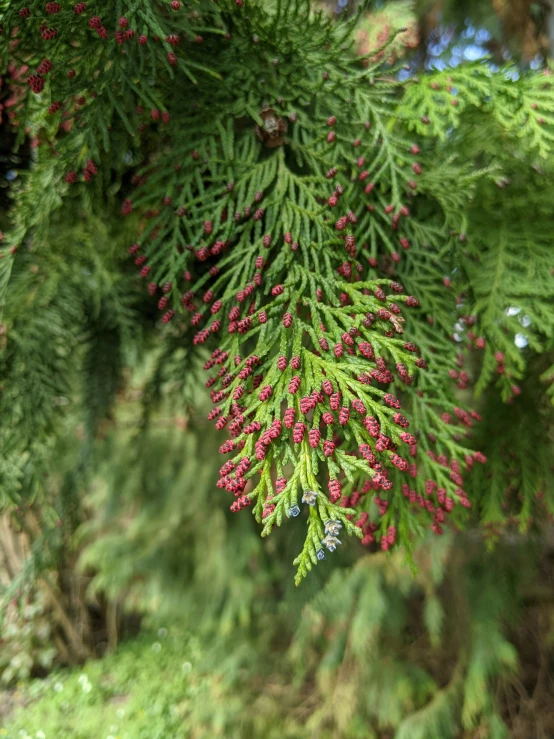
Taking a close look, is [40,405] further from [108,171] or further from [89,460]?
[89,460]

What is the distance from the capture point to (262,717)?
11.4ft

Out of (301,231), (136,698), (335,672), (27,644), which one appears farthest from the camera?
(27,644)

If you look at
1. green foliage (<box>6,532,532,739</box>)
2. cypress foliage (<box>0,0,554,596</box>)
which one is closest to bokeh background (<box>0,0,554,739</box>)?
green foliage (<box>6,532,532,739</box>)

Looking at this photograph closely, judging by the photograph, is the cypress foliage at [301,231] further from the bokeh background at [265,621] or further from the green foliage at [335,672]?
the green foliage at [335,672]

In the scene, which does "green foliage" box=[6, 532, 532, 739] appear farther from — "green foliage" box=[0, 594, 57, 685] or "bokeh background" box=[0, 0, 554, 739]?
"green foliage" box=[0, 594, 57, 685]

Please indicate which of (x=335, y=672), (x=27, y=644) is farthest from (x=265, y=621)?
(x=27, y=644)

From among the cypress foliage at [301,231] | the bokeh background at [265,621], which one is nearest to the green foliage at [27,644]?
the bokeh background at [265,621]

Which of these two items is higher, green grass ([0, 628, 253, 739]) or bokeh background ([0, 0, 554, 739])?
bokeh background ([0, 0, 554, 739])

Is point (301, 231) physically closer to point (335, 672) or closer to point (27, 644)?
point (335, 672)

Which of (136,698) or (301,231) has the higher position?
(301,231)

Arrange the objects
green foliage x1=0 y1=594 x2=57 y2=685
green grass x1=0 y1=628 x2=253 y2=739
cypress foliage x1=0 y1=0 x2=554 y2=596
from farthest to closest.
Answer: green foliage x1=0 y1=594 x2=57 y2=685 < green grass x1=0 y1=628 x2=253 y2=739 < cypress foliage x1=0 y1=0 x2=554 y2=596

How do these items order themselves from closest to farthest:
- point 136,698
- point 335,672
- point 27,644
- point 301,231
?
point 301,231
point 335,672
point 136,698
point 27,644

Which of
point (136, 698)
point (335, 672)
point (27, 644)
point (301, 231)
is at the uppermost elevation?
point (301, 231)

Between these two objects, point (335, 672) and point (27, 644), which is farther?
point (27, 644)
